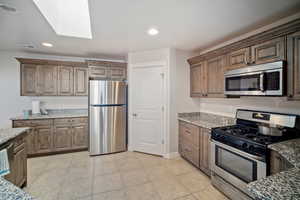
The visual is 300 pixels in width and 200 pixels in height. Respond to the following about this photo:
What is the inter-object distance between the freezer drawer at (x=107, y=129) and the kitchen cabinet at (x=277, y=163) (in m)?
2.88

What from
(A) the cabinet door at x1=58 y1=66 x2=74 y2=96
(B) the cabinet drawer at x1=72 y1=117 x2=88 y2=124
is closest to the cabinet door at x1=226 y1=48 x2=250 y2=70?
(B) the cabinet drawer at x1=72 y1=117 x2=88 y2=124

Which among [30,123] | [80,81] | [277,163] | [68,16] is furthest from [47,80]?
[277,163]

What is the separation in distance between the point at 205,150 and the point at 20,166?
2842mm

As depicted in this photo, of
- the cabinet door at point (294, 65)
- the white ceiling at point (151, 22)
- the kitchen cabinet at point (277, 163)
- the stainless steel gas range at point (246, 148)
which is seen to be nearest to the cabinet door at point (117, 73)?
the white ceiling at point (151, 22)

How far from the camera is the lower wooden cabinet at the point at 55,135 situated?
3.23m

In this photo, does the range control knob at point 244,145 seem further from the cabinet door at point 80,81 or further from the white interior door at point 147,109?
the cabinet door at point 80,81

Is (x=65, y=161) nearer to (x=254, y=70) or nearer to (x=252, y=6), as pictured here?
(x=254, y=70)

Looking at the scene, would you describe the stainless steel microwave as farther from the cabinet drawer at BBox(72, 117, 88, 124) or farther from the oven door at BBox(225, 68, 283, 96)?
the cabinet drawer at BBox(72, 117, 88, 124)

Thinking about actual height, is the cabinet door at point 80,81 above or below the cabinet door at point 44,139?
above

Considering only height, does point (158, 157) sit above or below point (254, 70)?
below

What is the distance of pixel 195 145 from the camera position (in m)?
2.72

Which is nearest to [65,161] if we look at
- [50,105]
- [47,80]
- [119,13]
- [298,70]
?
[50,105]

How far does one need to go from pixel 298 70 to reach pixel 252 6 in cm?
91

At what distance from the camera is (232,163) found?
1.94m
